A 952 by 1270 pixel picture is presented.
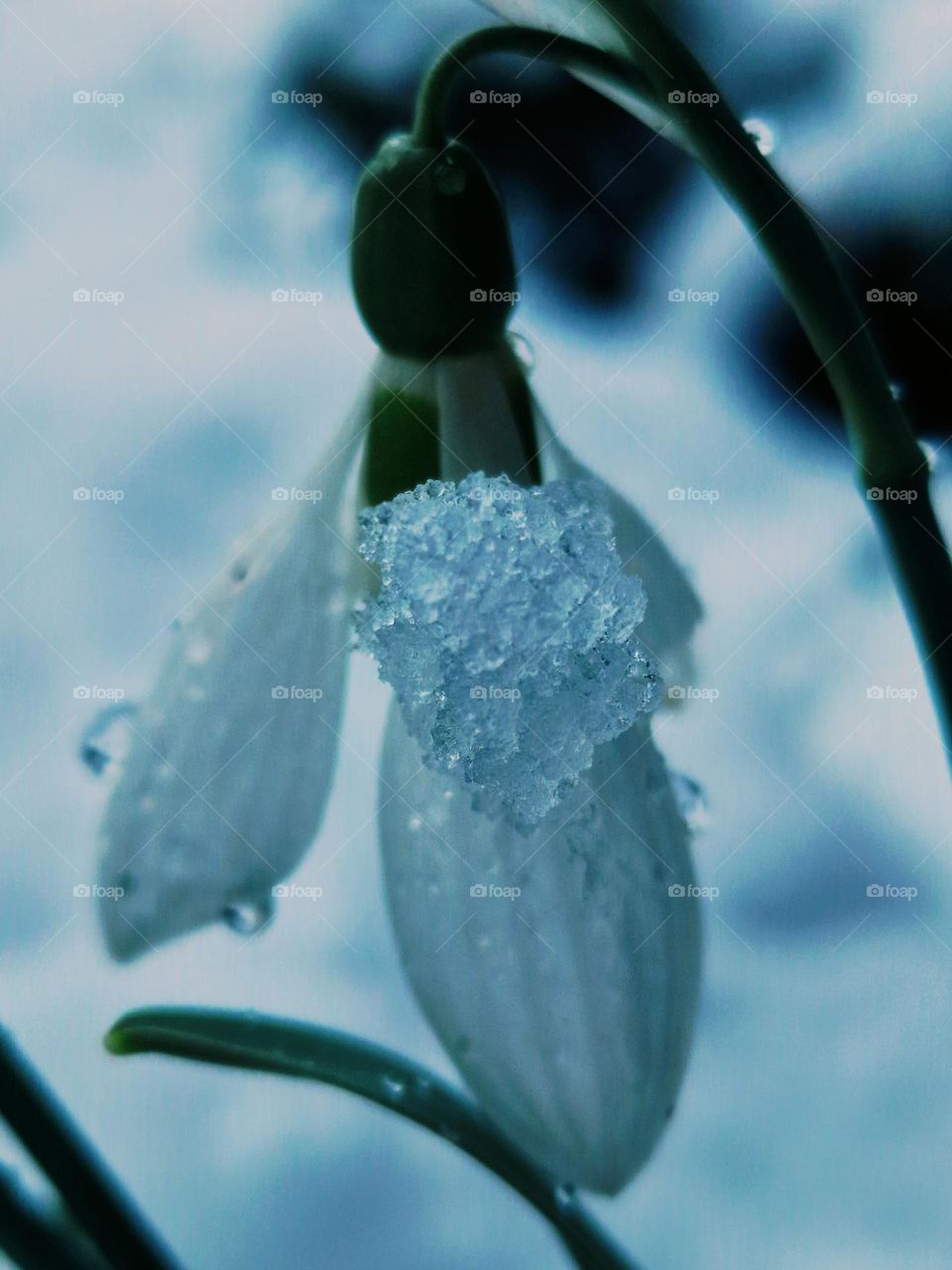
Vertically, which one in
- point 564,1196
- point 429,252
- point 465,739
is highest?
point 429,252

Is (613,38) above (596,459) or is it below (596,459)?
above

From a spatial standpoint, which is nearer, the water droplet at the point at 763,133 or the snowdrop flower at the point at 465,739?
the snowdrop flower at the point at 465,739

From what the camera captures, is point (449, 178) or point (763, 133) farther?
point (763, 133)

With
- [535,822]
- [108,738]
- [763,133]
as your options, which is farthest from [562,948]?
[763,133]

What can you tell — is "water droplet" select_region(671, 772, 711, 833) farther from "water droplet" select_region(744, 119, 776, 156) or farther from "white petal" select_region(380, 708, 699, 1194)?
"water droplet" select_region(744, 119, 776, 156)

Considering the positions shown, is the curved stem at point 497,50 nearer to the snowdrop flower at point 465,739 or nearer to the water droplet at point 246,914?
the snowdrop flower at point 465,739

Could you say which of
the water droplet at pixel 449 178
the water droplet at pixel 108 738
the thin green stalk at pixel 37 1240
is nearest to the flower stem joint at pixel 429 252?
the water droplet at pixel 449 178

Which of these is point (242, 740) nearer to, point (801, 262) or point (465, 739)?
point (465, 739)
